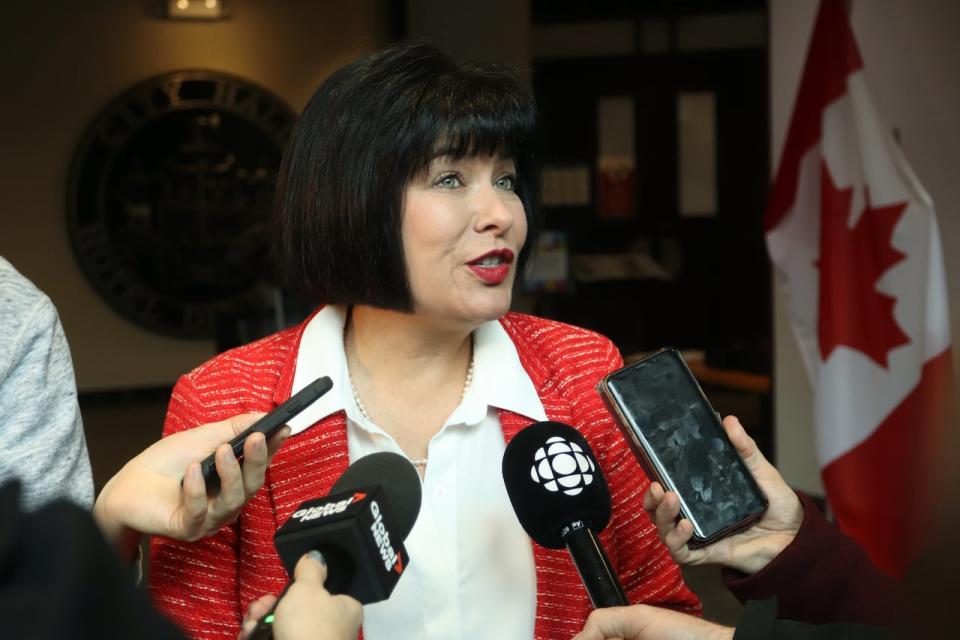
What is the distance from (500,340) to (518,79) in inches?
15.0

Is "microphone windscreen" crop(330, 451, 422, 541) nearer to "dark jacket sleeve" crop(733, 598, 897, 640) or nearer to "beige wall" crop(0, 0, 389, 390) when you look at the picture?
"dark jacket sleeve" crop(733, 598, 897, 640)

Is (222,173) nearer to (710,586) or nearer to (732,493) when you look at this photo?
(710,586)

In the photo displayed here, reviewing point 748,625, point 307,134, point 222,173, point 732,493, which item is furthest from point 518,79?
point 222,173

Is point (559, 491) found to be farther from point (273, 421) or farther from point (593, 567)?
point (273, 421)

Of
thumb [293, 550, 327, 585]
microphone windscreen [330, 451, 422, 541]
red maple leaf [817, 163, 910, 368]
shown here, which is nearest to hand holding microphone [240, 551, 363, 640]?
thumb [293, 550, 327, 585]

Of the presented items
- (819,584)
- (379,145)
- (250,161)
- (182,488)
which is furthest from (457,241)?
(250,161)

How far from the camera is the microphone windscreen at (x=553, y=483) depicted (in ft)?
4.28

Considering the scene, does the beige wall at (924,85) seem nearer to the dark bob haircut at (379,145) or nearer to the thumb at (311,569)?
the dark bob haircut at (379,145)

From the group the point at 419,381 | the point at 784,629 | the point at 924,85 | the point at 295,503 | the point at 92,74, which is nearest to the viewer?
the point at 784,629

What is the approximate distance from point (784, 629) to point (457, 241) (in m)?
0.71

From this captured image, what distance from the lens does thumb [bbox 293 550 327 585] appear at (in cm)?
90

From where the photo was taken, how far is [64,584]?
0.53 metres

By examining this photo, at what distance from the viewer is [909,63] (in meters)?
4.11

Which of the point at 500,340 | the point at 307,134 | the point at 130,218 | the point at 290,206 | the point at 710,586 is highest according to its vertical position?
the point at 307,134
